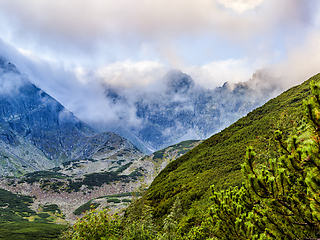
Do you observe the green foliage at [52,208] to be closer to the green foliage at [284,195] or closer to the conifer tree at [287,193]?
the green foliage at [284,195]

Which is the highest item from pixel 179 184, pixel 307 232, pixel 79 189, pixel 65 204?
pixel 79 189

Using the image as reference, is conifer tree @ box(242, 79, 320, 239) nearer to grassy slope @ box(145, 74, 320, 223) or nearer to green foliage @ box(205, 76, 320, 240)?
green foliage @ box(205, 76, 320, 240)

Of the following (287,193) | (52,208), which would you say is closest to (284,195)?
(287,193)

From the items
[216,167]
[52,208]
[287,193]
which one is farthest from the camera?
[52,208]

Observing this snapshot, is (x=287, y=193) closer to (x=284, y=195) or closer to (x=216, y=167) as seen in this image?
(x=284, y=195)

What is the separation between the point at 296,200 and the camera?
5879 millimetres

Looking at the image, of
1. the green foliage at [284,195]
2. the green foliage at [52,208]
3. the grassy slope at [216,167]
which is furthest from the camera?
the green foliage at [52,208]

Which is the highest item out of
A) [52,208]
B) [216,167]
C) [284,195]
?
[52,208]

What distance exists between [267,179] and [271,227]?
164 cm

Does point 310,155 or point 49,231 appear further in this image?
point 49,231

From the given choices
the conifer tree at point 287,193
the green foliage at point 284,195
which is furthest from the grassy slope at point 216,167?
the conifer tree at point 287,193

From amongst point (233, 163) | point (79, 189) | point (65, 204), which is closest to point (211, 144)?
point (233, 163)

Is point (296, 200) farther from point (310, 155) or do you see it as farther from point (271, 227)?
point (310, 155)

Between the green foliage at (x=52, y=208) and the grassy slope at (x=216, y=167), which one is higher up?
the green foliage at (x=52, y=208)
